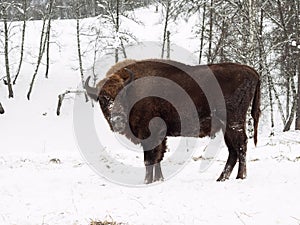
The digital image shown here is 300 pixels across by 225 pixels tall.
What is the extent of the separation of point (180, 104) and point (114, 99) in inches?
48.3

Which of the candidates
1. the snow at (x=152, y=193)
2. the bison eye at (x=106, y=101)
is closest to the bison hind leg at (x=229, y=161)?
the snow at (x=152, y=193)

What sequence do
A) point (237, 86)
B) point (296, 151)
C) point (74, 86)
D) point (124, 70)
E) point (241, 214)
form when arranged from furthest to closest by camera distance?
point (74, 86)
point (296, 151)
point (124, 70)
point (237, 86)
point (241, 214)

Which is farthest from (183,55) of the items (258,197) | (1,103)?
(258,197)

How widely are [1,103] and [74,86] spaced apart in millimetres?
6708

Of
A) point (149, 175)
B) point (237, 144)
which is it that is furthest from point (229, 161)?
point (149, 175)

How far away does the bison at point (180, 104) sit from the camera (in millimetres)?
6906

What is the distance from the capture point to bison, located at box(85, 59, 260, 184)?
691 cm

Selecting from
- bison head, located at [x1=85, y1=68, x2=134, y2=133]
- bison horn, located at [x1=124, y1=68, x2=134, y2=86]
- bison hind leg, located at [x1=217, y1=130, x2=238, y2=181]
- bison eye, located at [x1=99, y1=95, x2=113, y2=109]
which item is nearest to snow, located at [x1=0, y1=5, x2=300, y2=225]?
bison hind leg, located at [x1=217, y1=130, x2=238, y2=181]

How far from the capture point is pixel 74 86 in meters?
32.7

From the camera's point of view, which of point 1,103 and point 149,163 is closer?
point 149,163

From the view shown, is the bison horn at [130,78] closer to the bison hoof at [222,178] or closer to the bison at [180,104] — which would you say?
the bison at [180,104]

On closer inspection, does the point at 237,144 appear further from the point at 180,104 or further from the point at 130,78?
the point at 130,78

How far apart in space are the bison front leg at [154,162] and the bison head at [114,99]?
2.31ft

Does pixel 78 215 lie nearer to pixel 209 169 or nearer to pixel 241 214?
pixel 241 214
